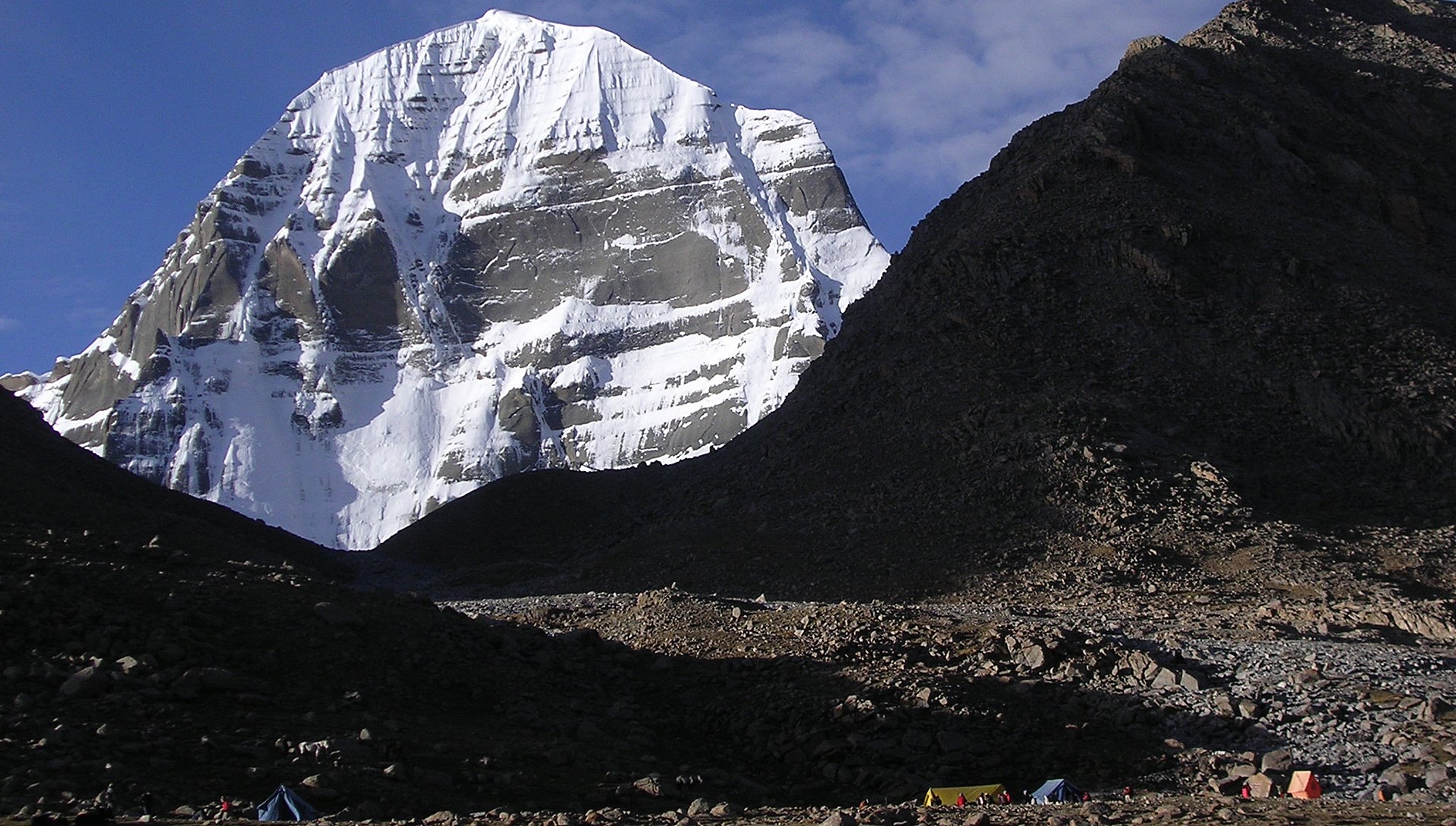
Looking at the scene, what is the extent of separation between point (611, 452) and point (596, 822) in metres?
181

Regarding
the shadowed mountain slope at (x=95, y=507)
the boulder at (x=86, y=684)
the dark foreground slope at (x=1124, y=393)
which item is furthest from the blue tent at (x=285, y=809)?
the dark foreground slope at (x=1124, y=393)

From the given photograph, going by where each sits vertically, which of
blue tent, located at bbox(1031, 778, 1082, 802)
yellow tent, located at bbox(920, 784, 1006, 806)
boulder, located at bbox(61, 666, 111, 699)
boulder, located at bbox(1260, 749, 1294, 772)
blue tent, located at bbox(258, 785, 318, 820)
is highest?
boulder, located at bbox(61, 666, 111, 699)

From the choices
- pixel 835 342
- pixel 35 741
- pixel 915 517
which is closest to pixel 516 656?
pixel 35 741

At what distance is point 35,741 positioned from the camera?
1788 centimetres

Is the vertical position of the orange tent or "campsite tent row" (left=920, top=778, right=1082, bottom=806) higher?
"campsite tent row" (left=920, top=778, right=1082, bottom=806)

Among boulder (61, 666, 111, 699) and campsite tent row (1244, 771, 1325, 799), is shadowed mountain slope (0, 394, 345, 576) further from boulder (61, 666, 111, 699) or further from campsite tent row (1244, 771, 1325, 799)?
campsite tent row (1244, 771, 1325, 799)

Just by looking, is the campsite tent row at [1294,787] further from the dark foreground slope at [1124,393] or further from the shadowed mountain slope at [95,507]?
the dark foreground slope at [1124,393]

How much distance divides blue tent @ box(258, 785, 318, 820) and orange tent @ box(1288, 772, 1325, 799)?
1286 centimetres

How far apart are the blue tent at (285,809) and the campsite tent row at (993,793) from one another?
8.25 meters

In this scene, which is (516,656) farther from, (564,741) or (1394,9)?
(1394,9)

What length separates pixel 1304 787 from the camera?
20219 mm

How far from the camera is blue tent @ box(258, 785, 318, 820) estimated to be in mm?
16734

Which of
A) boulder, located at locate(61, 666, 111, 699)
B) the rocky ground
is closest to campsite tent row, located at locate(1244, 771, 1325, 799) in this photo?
the rocky ground

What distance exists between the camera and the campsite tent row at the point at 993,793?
20.3m
